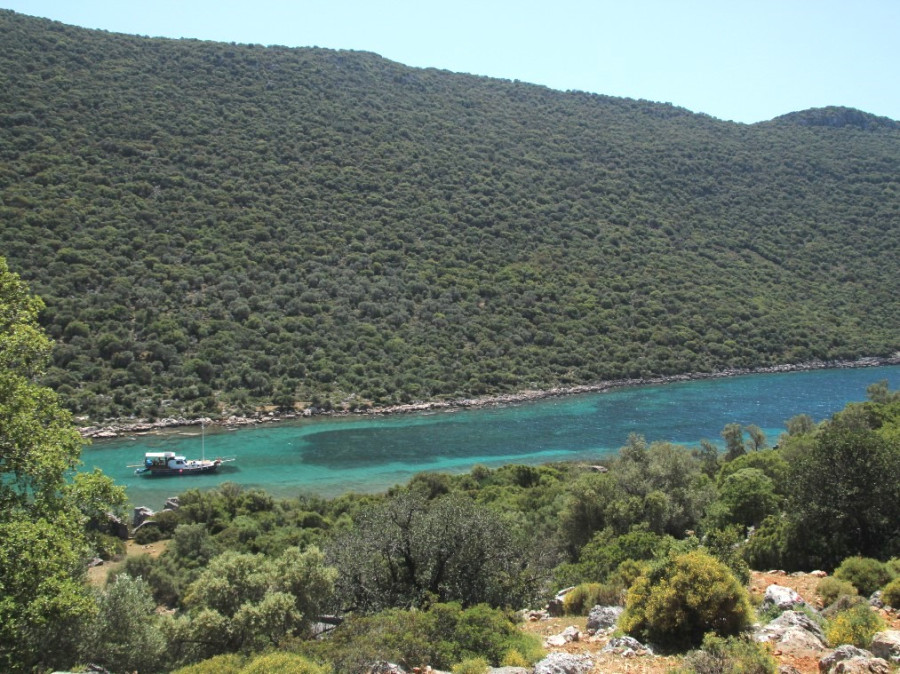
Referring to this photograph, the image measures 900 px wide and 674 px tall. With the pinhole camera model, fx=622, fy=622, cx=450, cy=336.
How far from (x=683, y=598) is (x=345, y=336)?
A: 56339mm

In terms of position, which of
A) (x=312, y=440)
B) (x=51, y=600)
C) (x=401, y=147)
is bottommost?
(x=312, y=440)

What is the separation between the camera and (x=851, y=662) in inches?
284

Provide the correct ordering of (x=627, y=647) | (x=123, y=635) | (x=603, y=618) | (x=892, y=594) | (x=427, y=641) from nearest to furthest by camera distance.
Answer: (x=627, y=647), (x=427, y=641), (x=892, y=594), (x=123, y=635), (x=603, y=618)

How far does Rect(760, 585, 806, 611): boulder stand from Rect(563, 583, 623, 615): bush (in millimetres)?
2862

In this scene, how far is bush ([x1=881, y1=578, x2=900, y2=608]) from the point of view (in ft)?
32.0

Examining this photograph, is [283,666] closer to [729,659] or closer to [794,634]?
[729,659]

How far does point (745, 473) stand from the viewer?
67.8 feet

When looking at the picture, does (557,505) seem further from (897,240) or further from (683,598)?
(897,240)

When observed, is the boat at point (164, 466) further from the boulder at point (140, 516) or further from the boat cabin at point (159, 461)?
the boulder at point (140, 516)

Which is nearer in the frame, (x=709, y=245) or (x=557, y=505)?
(x=557, y=505)

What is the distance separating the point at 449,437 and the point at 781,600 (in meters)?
40.4

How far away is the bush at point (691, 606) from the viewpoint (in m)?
9.23

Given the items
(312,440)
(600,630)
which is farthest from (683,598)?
(312,440)

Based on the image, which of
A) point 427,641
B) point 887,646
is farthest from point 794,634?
point 427,641
